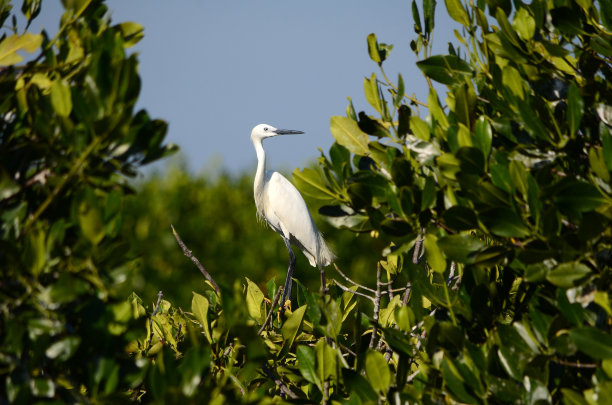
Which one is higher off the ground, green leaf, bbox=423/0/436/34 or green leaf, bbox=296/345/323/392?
green leaf, bbox=423/0/436/34

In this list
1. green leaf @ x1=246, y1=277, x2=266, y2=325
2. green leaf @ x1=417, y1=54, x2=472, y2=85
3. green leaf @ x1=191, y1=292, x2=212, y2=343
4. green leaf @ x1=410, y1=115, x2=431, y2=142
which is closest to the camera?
green leaf @ x1=410, y1=115, x2=431, y2=142

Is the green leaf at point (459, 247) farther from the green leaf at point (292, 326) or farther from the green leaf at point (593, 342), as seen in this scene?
the green leaf at point (292, 326)

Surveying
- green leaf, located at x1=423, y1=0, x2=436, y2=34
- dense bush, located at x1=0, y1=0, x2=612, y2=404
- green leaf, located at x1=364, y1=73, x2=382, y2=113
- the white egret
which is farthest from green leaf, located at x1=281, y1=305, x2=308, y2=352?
the white egret

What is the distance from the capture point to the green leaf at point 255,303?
3.09m

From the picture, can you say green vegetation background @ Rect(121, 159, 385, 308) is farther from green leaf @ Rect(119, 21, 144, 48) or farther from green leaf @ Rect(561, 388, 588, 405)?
green leaf @ Rect(561, 388, 588, 405)

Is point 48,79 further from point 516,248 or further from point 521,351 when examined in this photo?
point 521,351

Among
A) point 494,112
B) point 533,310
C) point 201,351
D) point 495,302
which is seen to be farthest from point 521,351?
point 201,351

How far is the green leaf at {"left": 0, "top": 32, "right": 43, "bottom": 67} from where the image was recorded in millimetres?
1638

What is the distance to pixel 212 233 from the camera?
7465 millimetres

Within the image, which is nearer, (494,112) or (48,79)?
(48,79)

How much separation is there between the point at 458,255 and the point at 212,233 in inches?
239

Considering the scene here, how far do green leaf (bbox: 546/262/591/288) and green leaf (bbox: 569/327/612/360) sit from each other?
0.42 feet

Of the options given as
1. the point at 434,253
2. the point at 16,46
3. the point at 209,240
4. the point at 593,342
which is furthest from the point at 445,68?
the point at 209,240

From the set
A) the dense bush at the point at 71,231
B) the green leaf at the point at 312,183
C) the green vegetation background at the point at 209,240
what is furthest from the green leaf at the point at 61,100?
the green vegetation background at the point at 209,240
